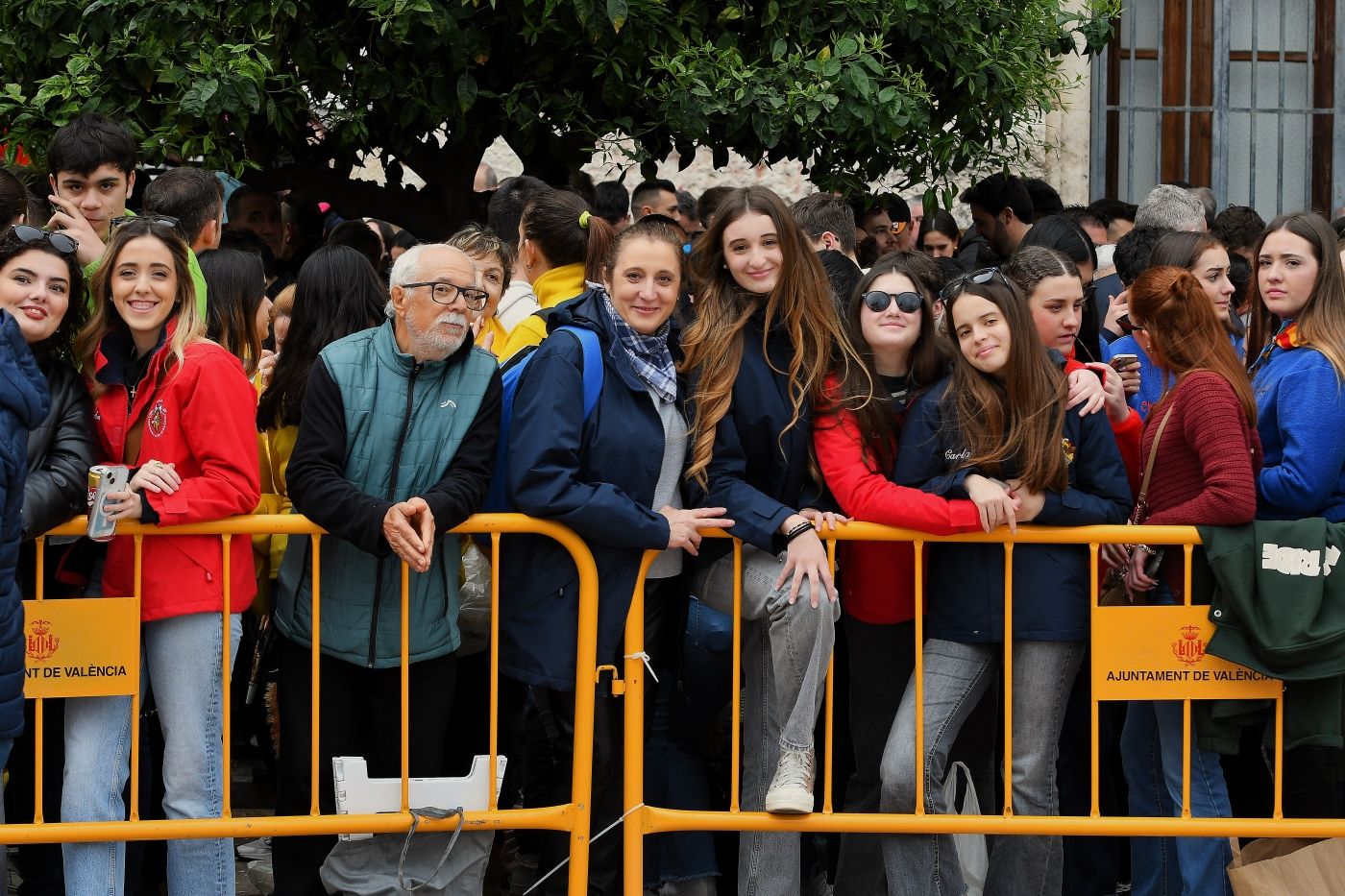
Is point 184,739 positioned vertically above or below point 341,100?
below

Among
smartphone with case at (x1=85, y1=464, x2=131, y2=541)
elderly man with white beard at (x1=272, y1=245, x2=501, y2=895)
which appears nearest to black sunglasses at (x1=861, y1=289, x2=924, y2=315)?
elderly man with white beard at (x1=272, y1=245, x2=501, y2=895)

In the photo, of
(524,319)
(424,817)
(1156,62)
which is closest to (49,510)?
(424,817)

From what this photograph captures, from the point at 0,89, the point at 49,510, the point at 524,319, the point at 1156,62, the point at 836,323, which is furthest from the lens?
Result: the point at 1156,62

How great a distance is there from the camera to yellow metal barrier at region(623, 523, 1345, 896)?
4332mm

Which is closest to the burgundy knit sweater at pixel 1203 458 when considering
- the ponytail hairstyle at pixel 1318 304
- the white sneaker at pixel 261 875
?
the ponytail hairstyle at pixel 1318 304

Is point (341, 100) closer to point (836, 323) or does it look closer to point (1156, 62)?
point (836, 323)

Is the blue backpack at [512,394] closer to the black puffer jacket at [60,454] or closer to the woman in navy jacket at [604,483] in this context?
the woman in navy jacket at [604,483]

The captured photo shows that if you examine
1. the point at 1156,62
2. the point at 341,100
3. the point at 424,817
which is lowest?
the point at 424,817

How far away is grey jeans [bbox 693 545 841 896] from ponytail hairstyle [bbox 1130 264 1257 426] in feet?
3.90

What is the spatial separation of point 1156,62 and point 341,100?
6.68 meters

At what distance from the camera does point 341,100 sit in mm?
5812

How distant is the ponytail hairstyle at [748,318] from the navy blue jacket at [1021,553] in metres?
0.30

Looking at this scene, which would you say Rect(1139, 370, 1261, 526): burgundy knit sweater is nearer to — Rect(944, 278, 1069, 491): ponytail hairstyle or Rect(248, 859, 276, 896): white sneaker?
Rect(944, 278, 1069, 491): ponytail hairstyle

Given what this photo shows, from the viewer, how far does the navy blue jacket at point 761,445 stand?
4.41 metres
